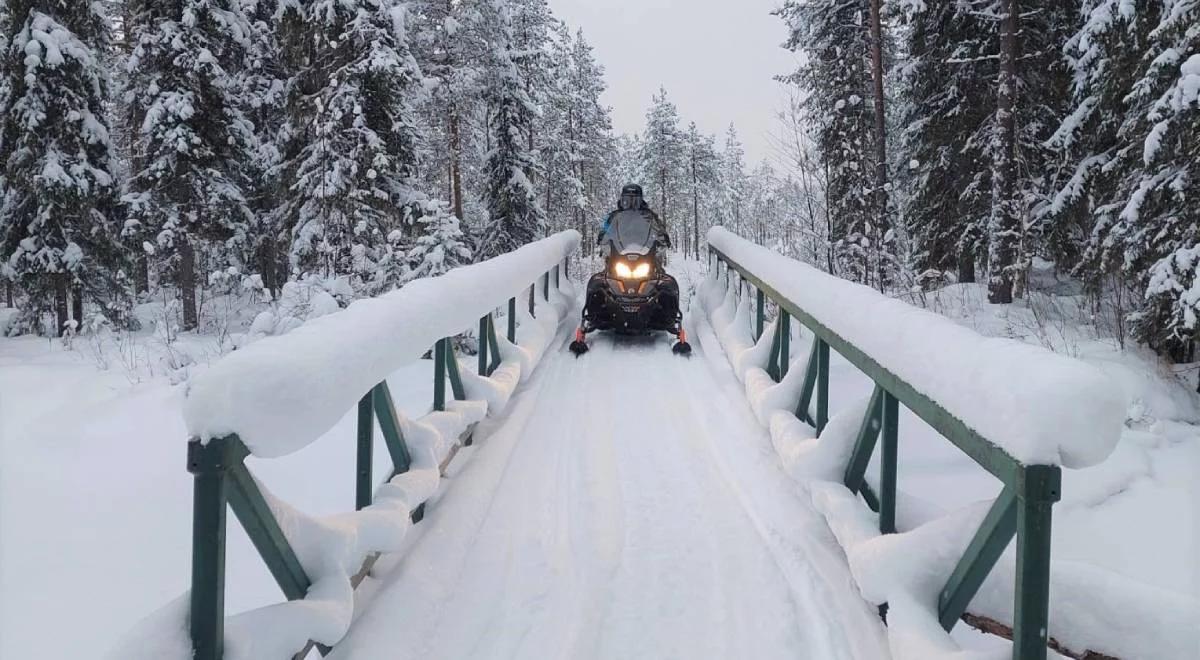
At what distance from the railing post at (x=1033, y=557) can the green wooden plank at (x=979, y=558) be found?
96 millimetres

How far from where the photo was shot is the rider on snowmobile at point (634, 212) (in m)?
10.7

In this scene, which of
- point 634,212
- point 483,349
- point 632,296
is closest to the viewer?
point 483,349

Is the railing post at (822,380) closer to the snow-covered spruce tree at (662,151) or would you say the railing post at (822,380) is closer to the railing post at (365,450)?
the railing post at (365,450)

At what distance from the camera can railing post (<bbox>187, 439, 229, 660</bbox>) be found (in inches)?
86.0

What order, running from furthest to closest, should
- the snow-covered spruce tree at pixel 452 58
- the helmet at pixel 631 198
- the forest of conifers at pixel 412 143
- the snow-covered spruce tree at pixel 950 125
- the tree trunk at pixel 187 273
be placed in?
the snow-covered spruce tree at pixel 452 58 < the tree trunk at pixel 187 273 < the snow-covered spruce tree at pixel 950 125 < the forest of conifers at pixel 412 143 < the helmet at pixel 631 198

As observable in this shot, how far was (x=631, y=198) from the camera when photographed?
11.4 m

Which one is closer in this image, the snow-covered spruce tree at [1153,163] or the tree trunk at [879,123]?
the snow-covered spruce tree at [1153,163]

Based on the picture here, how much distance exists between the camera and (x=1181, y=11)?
26.8 feet

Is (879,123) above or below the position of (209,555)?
above

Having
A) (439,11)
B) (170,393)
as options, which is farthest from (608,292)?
(439,11)

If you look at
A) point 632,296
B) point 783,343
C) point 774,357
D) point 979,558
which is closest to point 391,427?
point 979,558

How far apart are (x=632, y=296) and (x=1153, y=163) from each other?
6469mm

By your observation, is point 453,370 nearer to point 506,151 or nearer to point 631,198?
point 631,198

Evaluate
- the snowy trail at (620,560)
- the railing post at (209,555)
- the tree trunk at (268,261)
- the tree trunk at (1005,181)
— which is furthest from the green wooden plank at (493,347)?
the tree trunk at (268,261)
